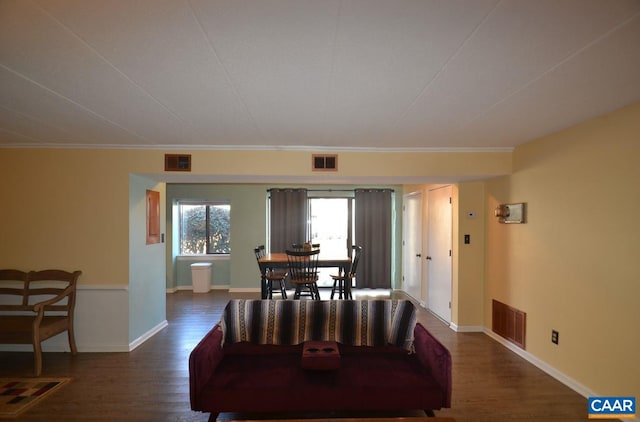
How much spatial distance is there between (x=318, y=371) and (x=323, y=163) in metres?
2.31

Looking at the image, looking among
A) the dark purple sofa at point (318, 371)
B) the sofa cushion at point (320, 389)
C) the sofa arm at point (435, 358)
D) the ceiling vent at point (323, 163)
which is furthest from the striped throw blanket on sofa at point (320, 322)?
the ceiling vent at point (323, 163)

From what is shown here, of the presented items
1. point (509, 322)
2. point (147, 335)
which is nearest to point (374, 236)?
point (509, 322)

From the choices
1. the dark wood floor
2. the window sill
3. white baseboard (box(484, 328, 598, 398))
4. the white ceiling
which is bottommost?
the dark wood floor

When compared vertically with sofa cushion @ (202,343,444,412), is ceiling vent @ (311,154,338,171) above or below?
above

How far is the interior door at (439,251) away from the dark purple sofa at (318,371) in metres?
2.20

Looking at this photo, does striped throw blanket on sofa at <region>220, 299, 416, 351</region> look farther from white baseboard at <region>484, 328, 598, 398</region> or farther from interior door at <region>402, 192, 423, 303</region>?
interior door at <region>402, 192, 423, 303</region>

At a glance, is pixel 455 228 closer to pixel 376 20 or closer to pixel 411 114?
pixel 411 114

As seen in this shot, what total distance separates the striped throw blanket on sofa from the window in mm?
4830

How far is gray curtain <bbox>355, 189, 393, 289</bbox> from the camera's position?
726 centimetres

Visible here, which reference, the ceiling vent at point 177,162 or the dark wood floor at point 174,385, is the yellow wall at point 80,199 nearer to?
the ceiling vent at point 177,162

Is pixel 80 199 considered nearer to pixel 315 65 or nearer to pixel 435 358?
pixel 315 65

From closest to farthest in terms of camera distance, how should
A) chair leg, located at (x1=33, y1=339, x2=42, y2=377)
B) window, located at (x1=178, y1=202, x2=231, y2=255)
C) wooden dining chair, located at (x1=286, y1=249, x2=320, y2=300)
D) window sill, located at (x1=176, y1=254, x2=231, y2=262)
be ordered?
chair leg, located at (x1=33, y1=339, x2=42, y2=377)
wooden dining chair, located at (x1=286, y1=249, x2=320, y2=300)
window sill, located at (x1=176, y1=254, x2=231, y2=262)
window, located at (x1=178, y1=202, x2=231, y2=255)

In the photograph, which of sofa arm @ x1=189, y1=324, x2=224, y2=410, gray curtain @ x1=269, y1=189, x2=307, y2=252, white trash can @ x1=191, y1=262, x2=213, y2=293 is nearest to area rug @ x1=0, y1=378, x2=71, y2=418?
sofa arm @ x1=189, y1=324, x2=224, y2=410

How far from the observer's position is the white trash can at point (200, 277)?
23.7 ft
